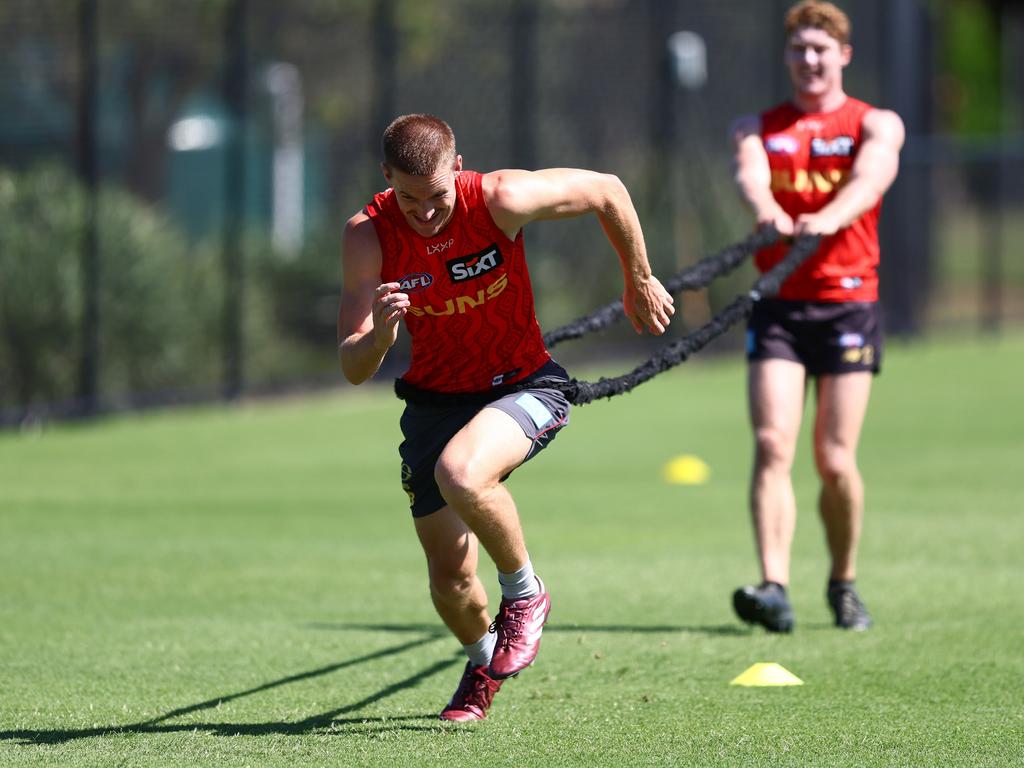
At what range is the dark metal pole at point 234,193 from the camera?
51.1 ft

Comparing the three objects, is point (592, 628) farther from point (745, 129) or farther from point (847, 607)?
point (745, 129)

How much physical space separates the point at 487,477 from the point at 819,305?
8.54 feet

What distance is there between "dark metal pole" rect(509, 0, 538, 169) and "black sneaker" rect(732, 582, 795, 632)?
11.8 m

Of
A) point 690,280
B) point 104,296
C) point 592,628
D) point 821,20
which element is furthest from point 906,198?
point 690,280

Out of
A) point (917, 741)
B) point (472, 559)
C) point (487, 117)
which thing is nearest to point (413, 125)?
point (472, 559)

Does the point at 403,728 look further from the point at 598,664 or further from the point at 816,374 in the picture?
the point at 816,374

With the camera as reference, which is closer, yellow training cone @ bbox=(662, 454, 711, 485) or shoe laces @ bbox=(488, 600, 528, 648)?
shoe laces @ bbox=(488, 600, 528, 648)

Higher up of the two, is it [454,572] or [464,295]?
[464,295]

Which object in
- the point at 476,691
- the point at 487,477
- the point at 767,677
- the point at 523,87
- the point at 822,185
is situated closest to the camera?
the point at 487,477

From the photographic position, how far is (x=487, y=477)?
17.0 feet

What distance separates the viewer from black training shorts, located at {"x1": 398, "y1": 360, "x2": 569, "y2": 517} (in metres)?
5.50

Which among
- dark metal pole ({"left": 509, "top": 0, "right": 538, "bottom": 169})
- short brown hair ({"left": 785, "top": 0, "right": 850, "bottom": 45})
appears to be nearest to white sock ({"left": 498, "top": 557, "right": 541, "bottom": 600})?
short brown hair ({"left": 785, "top": 0, "right": 850, "bottom": 45})

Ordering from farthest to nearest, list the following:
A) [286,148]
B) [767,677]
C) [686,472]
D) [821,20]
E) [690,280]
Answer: [286,148], [686,472], [821,20], [690,280], [767,677]

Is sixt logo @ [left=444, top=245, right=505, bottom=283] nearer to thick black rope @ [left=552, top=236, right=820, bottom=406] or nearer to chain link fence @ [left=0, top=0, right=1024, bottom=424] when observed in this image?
thick black rope @ [left=552, top=236, right=820, bottom=406]
